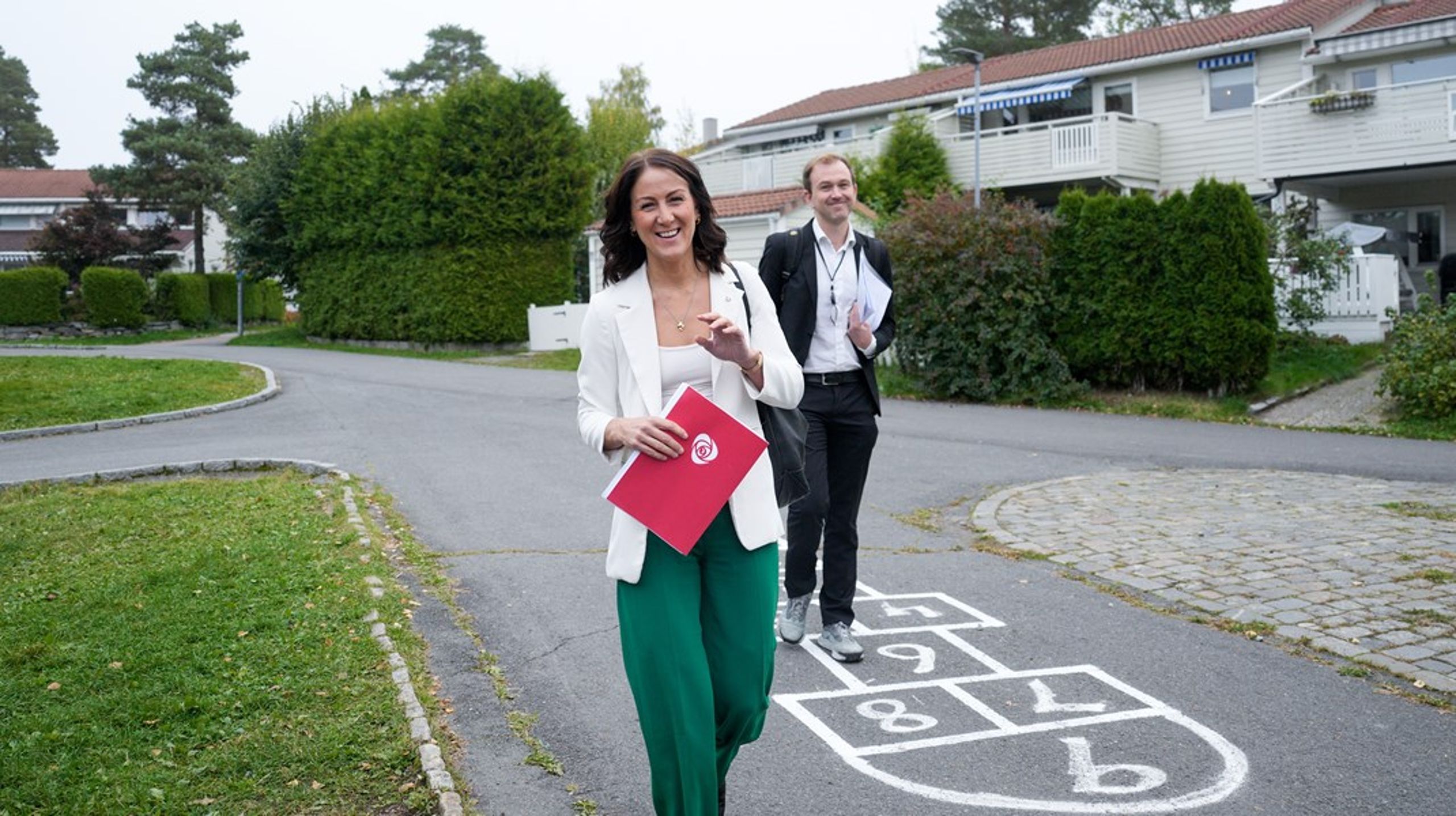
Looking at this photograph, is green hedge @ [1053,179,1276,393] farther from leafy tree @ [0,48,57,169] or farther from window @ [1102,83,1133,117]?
leafy tree @ [0,48,57,169]

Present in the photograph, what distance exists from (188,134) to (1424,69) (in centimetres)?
4886

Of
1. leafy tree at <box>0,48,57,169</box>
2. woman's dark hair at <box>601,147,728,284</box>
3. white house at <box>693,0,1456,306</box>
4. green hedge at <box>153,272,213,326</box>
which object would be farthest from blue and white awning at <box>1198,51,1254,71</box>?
leafy tree at <box>0,48,57,169</box>

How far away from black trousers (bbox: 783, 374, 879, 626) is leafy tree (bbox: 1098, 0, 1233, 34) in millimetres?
52964

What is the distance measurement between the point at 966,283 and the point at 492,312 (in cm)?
1539

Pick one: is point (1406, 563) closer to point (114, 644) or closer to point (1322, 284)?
point (114, 644)

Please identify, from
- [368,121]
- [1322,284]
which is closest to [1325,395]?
[1322,284]

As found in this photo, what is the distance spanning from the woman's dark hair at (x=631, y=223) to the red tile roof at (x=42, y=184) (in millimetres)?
74847

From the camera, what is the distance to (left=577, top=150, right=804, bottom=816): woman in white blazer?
3350 millimetres

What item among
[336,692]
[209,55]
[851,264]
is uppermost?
[209,55]

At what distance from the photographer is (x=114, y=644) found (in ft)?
19.0

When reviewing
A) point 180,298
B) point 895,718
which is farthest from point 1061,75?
point 180,298

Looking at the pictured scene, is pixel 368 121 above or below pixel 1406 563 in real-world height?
above

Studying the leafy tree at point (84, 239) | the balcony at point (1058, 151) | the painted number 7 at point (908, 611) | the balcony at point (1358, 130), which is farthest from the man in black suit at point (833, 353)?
the leafy tree at point (84, 239)

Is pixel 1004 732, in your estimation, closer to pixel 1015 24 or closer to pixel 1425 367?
pixel 1425 367
